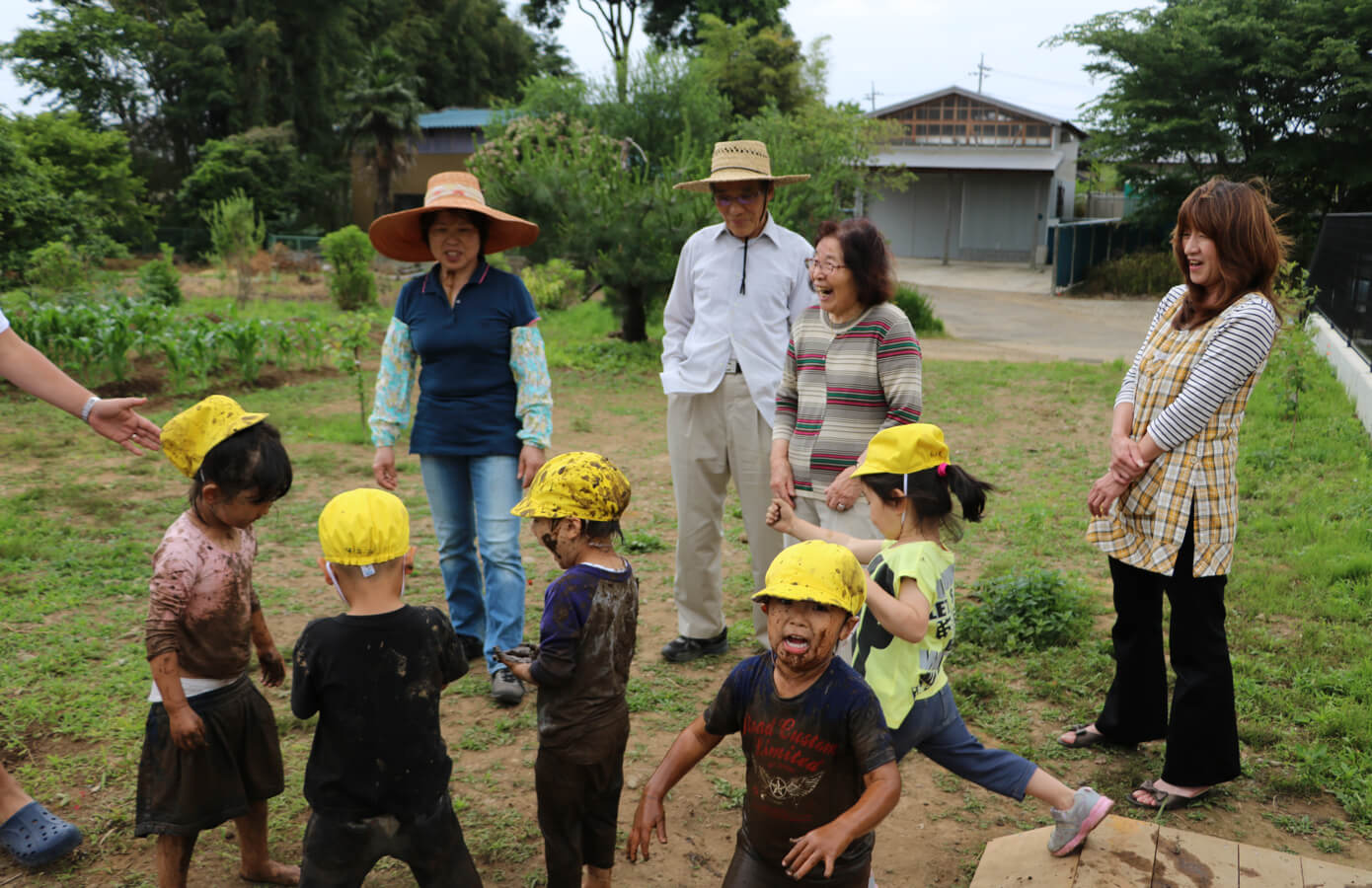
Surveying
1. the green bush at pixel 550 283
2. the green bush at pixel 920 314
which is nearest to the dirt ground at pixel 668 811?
the green bush at pixel 550 283

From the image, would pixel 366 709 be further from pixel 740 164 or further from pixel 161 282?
pixel 161 282

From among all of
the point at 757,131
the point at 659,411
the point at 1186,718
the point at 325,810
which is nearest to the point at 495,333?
the point at 325,810

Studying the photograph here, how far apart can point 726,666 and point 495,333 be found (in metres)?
1.69

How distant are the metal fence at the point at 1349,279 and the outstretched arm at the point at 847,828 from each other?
28.2 ft

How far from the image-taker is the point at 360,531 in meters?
2.25

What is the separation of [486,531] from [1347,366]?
8632 mm

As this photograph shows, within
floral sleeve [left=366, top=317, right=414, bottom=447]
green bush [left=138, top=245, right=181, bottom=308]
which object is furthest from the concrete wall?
green bush [left=138, top=245, right=181, bottom=308]

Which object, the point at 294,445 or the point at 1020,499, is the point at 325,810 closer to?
the point at 1020,499

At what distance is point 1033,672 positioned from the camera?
4.20 meters

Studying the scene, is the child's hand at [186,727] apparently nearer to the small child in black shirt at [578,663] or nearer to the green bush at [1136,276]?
the small child in black shirt at [578,663]

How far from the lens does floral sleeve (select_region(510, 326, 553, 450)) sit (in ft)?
13.0

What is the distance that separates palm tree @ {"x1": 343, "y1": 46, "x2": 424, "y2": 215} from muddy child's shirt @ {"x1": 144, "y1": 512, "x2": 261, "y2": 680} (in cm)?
3629

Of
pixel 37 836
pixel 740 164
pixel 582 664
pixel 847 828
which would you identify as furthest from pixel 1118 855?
pixel 37 836

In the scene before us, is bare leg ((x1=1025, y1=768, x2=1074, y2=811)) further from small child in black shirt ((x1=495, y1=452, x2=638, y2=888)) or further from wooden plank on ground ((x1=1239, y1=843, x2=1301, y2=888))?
small child in black shirt ((x1=495, y1=452, x2=638, y2=888))
